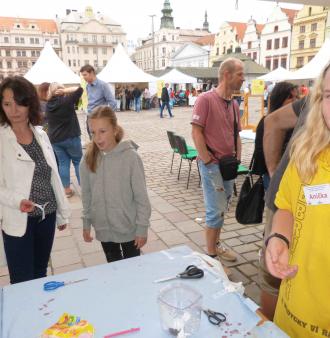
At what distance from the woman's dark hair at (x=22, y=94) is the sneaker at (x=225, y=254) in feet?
7.09

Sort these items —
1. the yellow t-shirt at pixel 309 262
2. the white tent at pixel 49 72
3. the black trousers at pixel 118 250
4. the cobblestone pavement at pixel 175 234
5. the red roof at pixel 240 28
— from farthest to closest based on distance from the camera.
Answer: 1. the red roof at pixel 240 28
2. the white tent at pixel 49 72
3. the cobblestone pavement at pixel 175 234
4. the black trousers at pixel 118 250
5. the yellow t-shirt at pixel 309 262

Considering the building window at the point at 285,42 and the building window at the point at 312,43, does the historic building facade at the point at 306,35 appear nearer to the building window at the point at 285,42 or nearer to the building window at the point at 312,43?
the building window at the point at 312,43

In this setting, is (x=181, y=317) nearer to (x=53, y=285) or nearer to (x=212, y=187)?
(x=53, y=285)

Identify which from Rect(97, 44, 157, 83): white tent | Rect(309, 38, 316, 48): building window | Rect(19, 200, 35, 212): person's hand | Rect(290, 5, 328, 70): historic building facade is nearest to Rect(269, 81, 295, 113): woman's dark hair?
Rect(19, 200, 35, 212): person's hand

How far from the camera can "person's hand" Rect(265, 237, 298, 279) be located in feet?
3.83

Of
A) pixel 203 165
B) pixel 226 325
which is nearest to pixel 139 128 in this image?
pixel 203 165

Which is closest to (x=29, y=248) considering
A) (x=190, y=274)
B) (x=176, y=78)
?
(x=190, y=274)

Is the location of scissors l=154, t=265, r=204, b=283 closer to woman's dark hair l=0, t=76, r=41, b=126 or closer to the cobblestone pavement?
the cobblestone pavement

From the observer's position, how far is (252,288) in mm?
2799

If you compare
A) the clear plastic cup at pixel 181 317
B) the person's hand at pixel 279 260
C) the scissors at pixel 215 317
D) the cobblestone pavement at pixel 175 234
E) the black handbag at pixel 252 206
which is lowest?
the cobblestone pavement at pixel 175 234

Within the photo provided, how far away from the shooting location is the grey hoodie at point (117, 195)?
7.12 feet

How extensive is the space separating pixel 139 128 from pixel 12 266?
1215cm

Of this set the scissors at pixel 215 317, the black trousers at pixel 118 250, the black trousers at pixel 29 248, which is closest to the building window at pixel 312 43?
the black trousers at pixel 118 250

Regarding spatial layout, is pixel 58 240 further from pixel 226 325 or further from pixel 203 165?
pixel 226 325
